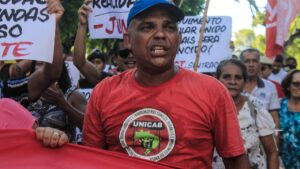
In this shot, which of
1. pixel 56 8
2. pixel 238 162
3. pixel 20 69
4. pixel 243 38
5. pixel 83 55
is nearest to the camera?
pixel 238 162

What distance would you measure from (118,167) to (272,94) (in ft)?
14.4

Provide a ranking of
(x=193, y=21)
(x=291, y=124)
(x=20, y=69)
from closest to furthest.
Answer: (x=20, y=69) < (x=291, y=124) < (x=193, y=21)

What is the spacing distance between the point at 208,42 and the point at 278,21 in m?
1.07

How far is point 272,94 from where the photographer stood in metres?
7.33

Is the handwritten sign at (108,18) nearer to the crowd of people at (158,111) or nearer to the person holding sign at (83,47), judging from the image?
the person holding sign at (83,47)

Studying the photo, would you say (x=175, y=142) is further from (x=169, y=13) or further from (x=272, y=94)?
(x=272, y=94)

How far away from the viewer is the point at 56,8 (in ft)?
13.9

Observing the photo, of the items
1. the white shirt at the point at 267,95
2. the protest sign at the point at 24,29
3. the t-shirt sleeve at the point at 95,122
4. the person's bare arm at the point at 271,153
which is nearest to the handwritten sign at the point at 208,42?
the white shirt at the point at 267,95

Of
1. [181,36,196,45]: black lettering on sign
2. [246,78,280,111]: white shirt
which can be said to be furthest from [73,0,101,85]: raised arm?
[181,36,196,45]: black lettering on sign

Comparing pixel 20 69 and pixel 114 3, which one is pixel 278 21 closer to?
pixel 114 3

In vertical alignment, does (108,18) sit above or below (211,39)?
above

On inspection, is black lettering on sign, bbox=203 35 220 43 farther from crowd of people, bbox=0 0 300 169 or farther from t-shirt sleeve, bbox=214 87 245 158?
t-shirt sleeve, bbox=214 87 245 158

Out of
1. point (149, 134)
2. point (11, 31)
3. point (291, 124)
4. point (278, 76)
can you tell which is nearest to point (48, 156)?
point (149, 134)

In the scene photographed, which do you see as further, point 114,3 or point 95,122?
point 114,3
